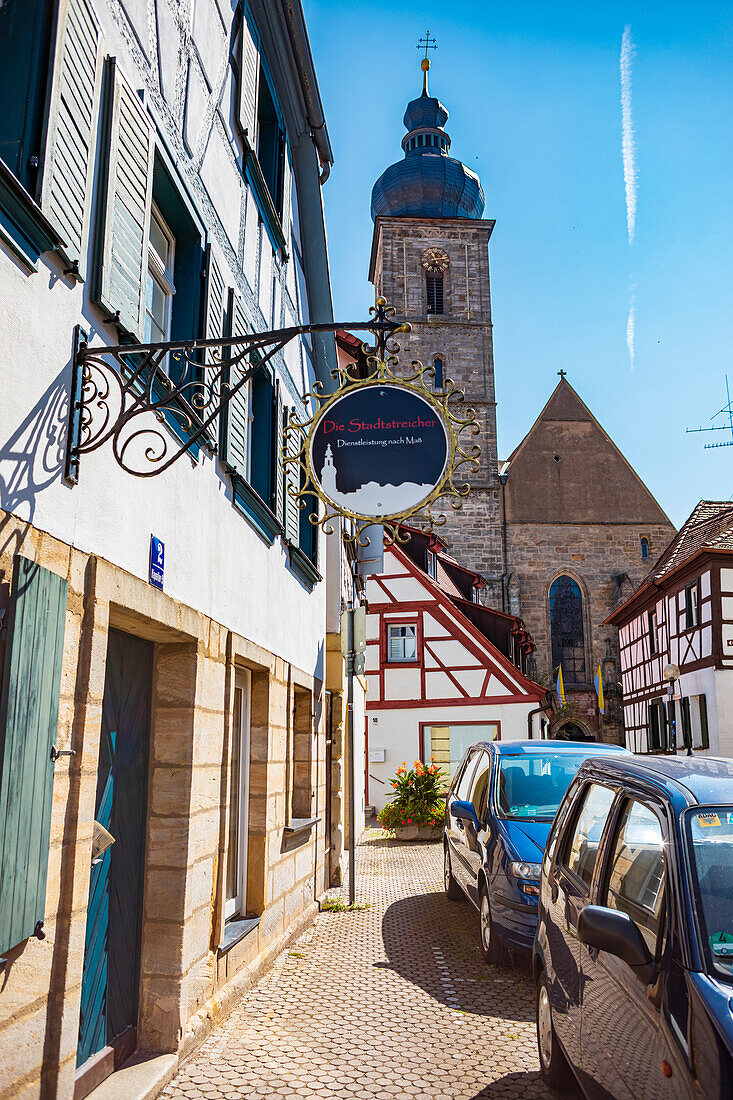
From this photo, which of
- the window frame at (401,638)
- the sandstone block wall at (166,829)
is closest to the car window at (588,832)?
the sandstone block wall at (166,829)

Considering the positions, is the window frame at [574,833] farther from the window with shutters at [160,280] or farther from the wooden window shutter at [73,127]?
the window with shutters at [160,280]

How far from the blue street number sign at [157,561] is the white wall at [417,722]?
17.9 m

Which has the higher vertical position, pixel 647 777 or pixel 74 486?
pixel 74 486

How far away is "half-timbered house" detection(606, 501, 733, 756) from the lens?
833 inches

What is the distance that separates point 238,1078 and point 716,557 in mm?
19569

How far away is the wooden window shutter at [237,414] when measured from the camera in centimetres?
571

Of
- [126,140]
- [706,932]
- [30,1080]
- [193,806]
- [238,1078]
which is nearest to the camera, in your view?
[706,932]

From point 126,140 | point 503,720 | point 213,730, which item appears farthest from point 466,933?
point 503,720

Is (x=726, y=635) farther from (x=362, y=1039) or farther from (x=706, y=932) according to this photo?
(x=706, y=932)

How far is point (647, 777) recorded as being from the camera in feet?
10.9

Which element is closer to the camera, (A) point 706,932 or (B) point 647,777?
(A) point 706,932

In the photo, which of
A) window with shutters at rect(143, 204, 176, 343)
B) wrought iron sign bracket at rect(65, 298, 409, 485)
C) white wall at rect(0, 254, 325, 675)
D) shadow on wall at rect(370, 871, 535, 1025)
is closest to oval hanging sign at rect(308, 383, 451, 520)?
wrought iron sign bracket at rect(65, 298, 409, 485)

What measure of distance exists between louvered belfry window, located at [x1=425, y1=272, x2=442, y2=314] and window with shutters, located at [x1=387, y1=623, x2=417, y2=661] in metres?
20.4

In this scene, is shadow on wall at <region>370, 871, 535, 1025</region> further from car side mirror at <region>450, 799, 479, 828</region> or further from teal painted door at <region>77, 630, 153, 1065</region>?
teal painted door at <region>77, 630, 153, 1065</region>
